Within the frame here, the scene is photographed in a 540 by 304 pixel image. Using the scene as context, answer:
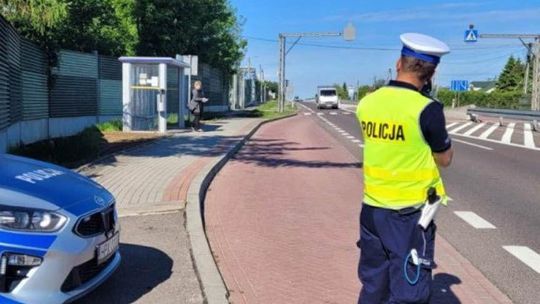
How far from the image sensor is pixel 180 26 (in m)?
30.7

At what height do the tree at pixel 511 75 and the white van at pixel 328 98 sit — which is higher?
the tree at pixel 511 75

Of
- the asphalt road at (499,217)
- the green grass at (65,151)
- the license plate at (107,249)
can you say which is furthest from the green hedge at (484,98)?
the license plate at (107,249)

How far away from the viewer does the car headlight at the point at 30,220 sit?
383 cm

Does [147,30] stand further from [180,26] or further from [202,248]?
[202,248]

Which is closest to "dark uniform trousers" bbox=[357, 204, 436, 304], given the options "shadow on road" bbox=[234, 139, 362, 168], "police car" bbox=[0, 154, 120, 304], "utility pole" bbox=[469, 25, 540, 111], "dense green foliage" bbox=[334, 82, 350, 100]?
"police car" bbox=[0, 154, 120, 304]

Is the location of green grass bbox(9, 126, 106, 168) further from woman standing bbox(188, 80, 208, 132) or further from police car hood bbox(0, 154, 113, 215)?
woman standing bbox(188, 80, 208, 132)

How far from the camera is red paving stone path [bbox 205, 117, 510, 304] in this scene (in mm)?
5188

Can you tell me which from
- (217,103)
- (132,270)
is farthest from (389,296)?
(217,103)

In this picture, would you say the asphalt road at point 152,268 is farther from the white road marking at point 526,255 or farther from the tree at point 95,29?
the tree at point 95,29

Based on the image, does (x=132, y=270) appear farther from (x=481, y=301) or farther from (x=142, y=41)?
(x=142, y=41)

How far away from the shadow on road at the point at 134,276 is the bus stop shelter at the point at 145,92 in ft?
47.1

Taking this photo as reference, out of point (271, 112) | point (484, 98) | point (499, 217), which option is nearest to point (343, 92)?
point (484, 98)

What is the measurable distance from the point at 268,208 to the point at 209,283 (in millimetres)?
3663

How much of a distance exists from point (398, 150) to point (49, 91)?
15.3 metres
